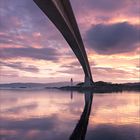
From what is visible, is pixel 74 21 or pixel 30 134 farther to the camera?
pixel 74 21

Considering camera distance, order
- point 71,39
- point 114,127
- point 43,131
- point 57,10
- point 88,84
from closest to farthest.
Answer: point 43,131 < point 114,127 < point 57,10 < point 71,39 < point 88,84

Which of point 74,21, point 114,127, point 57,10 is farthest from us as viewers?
point 74,21

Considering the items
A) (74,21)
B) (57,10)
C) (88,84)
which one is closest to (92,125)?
(57,10)

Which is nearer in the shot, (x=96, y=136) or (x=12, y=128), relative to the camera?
(x=96, y=136)

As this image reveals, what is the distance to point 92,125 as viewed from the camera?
19.2 metres

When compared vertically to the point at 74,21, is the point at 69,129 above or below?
below

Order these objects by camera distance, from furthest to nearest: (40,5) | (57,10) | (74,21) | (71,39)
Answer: (71,39) → (74,21) → (57,10) → (40,5)

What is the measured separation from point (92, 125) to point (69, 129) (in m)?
2.29

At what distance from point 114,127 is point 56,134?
14.3 feet

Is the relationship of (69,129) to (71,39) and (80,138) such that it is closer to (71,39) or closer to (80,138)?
(80,138)

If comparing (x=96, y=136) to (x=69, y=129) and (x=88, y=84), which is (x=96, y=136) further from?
(x=88, y=84)

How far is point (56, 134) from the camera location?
15.9m

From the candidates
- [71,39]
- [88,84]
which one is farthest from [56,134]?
[88,84]

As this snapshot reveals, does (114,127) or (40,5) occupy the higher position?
(40,5)
